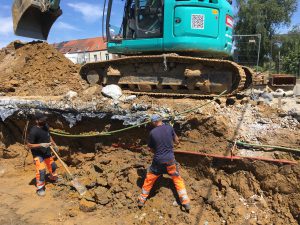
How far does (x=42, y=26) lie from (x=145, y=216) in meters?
8.61

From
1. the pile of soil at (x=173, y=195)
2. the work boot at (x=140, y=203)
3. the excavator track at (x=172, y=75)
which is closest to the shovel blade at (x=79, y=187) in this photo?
the pile of soil at (x=173, y=195)

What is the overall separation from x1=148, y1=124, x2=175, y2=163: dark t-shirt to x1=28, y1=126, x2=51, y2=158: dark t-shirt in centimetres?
246

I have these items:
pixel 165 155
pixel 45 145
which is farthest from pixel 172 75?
pixel 45 145

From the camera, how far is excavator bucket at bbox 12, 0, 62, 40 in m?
10.3

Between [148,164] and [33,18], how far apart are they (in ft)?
24.4

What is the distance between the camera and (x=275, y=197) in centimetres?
503

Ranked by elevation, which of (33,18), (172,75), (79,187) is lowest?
(79,187)

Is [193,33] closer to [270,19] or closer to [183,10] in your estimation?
[183,10]

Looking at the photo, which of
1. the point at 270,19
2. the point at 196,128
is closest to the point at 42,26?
the point at 196,128

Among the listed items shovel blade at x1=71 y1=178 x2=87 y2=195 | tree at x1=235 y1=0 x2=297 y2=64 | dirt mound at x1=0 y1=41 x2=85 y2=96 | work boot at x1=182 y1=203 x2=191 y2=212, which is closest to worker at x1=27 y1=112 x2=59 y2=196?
shovel blade at x1=71 y1=178 x2=87 y2=195

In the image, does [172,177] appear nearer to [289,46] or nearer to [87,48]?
[289,46]

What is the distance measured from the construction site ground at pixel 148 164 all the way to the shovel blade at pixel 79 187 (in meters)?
0.12

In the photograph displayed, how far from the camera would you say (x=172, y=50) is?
732 cm

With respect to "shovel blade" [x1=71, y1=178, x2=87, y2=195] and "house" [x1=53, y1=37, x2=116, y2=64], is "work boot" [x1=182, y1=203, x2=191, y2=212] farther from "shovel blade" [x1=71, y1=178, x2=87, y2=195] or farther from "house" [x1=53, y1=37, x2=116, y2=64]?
"house" [x1=53, y1=37, x2=116, y2=64]
